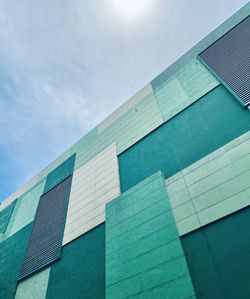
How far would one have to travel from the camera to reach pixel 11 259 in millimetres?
17469

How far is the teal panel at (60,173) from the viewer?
2084 cm

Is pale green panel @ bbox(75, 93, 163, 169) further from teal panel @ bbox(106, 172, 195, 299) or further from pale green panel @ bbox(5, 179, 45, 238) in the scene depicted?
pale green panel @ bbox(5, 179, 45, 238)

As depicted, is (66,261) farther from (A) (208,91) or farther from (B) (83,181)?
(A) (208,91)

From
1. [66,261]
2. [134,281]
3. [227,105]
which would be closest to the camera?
[134,281]

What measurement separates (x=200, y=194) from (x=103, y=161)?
906cm

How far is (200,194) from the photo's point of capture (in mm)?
9945

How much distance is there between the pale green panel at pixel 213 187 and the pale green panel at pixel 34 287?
9.19m

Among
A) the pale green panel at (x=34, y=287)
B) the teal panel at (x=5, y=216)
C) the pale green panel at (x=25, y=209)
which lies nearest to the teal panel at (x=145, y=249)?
the pale green panel at (x=34, y=287)

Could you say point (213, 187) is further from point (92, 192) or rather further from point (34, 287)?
point (34, 287)

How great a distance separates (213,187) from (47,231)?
41.0ft

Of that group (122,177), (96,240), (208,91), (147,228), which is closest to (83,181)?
(122,177)

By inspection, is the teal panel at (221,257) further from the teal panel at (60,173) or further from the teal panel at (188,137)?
the teal panel at (60,173)

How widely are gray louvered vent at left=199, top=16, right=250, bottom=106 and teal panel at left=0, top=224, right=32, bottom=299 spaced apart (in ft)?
58.9

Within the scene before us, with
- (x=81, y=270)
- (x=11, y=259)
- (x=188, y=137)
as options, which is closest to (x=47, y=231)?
(x=11, y=259)
